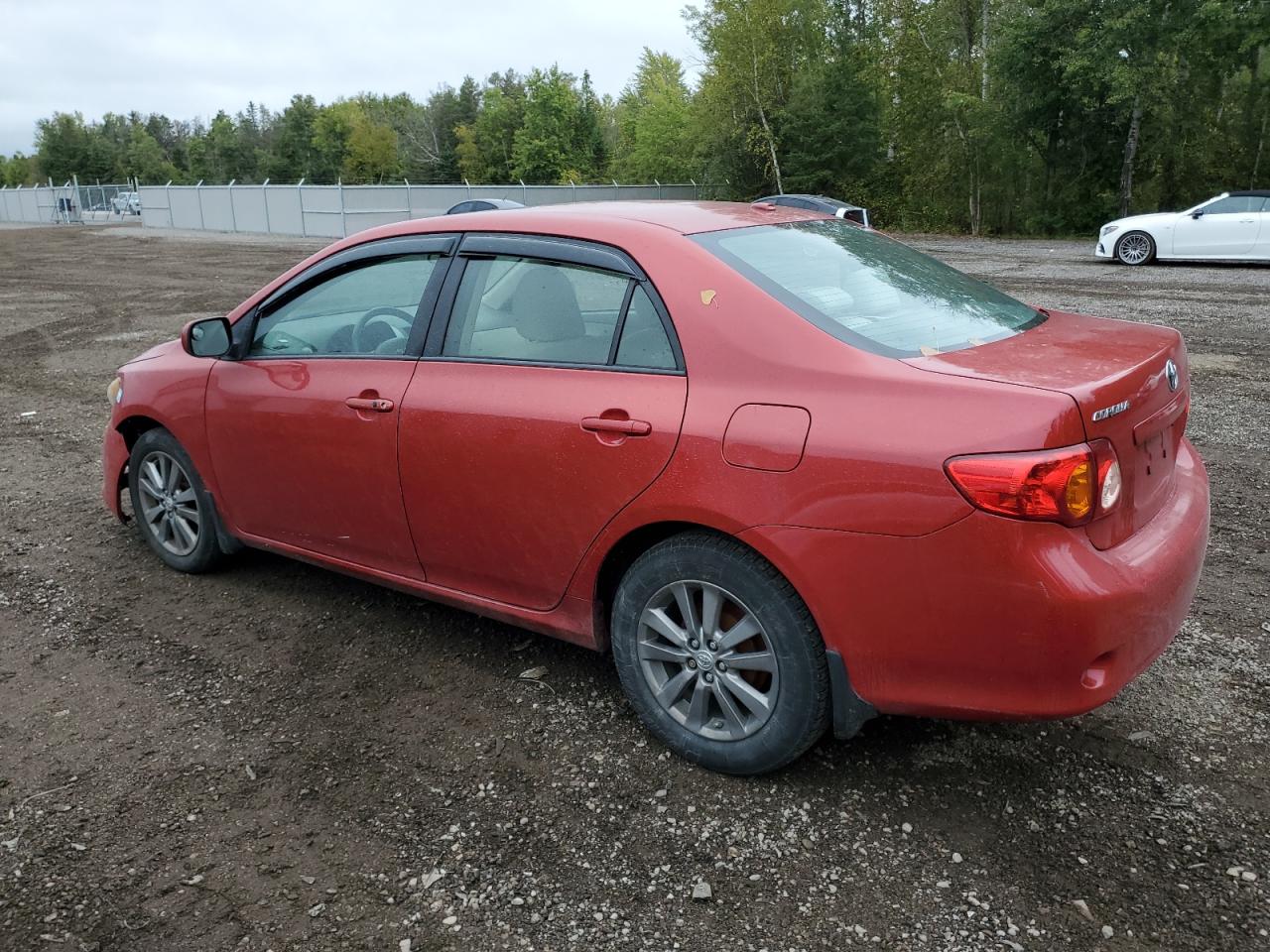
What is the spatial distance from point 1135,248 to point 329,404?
61.4 ft

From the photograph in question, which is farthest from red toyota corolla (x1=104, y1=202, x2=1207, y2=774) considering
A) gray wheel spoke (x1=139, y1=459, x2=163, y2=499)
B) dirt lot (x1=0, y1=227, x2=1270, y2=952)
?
gray wheel spoke (x1=139, y1=459, x2=163, y2=499)

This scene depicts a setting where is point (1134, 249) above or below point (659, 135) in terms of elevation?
below

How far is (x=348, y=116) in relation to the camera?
108 m

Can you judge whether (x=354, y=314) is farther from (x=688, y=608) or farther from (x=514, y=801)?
(x=514, y=801)

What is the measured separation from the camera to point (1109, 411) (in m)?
2.56

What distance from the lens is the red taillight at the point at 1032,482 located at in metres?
2.42

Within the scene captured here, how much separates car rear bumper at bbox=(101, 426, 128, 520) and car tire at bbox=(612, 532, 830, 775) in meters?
3.00

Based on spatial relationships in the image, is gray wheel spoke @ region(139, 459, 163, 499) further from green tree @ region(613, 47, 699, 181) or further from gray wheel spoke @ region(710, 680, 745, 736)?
green tree @ region(613, 47, 699, 181)

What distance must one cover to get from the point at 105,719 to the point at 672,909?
216 centimetres

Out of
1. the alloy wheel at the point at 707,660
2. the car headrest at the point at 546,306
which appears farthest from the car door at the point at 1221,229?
the alloy wheel at the point at 707,660

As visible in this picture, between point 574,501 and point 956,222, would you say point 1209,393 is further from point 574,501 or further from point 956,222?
point 956,222

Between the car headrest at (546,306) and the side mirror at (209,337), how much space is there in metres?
1.51

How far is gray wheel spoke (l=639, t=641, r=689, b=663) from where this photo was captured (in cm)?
308

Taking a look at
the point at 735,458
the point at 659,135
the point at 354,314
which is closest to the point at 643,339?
the point at 735,458
